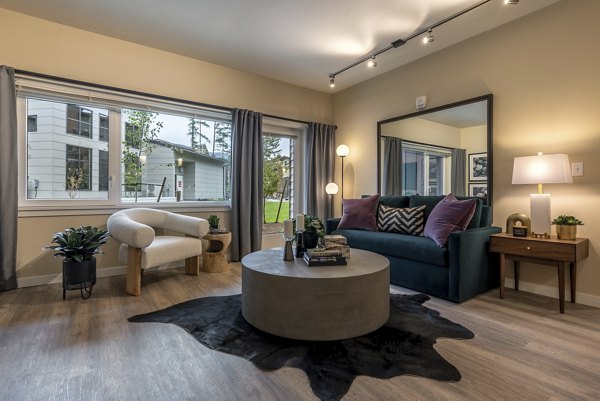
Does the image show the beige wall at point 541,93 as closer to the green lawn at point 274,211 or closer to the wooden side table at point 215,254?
the green lawn at point 274,211

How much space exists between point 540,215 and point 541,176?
0.34 m

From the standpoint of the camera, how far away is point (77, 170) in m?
3.34

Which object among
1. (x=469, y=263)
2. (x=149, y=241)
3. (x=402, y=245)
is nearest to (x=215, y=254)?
(x=149, y=241)

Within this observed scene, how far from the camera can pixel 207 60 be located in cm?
398

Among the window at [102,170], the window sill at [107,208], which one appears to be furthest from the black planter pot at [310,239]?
the window at [102,170]

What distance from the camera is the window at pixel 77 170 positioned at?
Result: 330 cm

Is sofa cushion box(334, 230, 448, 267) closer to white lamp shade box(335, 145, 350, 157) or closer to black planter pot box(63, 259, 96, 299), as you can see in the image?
white lamp shade box(335, 145, 350, 157)

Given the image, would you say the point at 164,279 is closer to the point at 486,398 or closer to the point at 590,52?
the point at 486,398

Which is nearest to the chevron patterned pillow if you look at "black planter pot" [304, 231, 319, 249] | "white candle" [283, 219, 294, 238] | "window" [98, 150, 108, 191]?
"black planter pot" [304, 231, 319, 249]

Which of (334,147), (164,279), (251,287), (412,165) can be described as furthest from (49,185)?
(412,165)

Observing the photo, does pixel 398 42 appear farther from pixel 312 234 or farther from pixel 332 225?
pixel 312 234

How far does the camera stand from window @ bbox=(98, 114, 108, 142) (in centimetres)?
345

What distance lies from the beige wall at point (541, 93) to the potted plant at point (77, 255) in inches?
152

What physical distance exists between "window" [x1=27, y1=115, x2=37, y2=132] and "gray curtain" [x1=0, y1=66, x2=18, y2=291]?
0.23 meters
